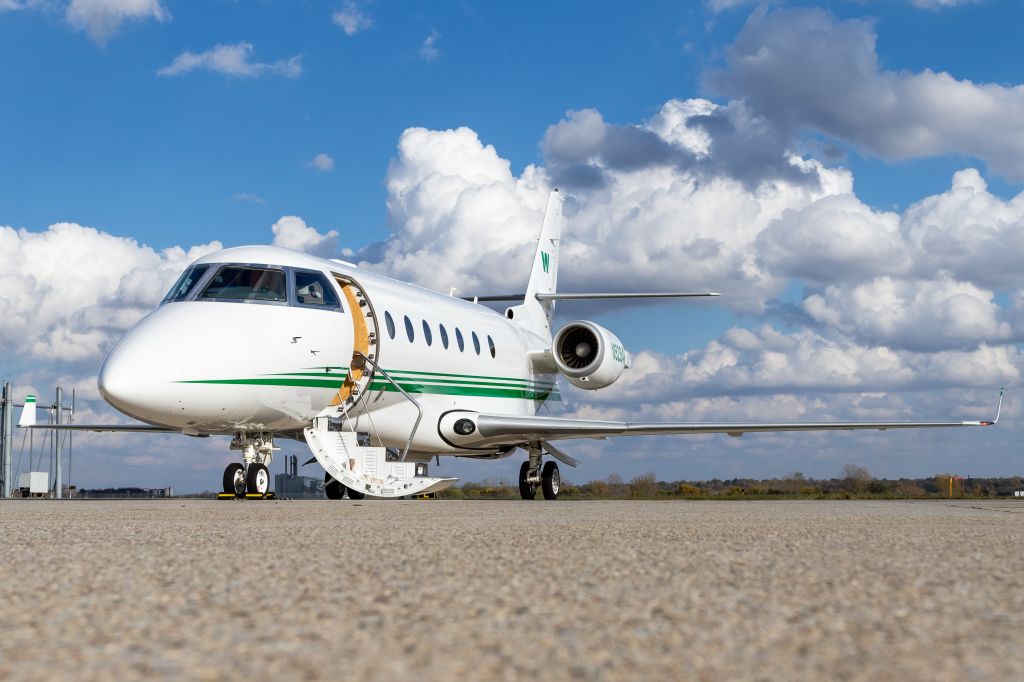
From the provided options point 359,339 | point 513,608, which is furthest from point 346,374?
point 513,608

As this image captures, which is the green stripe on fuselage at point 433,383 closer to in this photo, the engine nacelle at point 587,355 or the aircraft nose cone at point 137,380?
the aircraft nose cone at point 137,380

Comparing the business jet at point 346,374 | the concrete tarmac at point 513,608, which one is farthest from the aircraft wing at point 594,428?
the concrete tarmac at point 513,608

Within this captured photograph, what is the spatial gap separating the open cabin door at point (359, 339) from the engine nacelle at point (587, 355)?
Result: 7324mm

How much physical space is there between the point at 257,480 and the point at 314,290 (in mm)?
3031

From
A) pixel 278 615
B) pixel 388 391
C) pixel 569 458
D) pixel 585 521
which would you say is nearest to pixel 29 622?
pixel 278 615

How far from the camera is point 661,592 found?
14.0 feet

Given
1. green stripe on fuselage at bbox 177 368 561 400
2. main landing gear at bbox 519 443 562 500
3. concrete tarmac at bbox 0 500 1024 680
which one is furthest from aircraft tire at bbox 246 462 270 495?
main landing gear at bbox 519 443 562 500

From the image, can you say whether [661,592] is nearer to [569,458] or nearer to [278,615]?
[278,615]

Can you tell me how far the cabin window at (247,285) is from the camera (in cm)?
1531

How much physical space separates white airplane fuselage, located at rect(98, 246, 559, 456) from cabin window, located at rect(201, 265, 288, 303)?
0.36 ft

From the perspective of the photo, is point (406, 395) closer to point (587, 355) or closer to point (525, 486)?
point (525, 486)

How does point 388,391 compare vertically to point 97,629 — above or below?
above

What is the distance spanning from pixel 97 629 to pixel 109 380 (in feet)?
34.0

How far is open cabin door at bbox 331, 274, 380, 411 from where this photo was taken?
17453 mm
